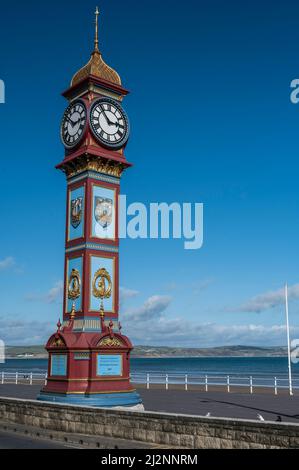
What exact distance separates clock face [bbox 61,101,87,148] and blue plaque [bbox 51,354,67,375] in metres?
9.32

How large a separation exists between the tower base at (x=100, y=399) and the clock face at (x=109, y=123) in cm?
1075

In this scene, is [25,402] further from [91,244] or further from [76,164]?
[76,164]

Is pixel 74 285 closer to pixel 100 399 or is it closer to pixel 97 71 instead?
pixel 100 399

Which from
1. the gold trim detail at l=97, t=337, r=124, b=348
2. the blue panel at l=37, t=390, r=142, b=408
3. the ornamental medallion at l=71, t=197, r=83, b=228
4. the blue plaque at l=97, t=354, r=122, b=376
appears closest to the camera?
the blue panel at l=37, t=390, r=142, b=408

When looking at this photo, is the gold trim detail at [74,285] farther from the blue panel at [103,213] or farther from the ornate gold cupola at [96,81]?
the ornate gold cupola at [96,81]

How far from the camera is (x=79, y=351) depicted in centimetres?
2233

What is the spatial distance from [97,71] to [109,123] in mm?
2391

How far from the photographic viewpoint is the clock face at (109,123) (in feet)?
80.9

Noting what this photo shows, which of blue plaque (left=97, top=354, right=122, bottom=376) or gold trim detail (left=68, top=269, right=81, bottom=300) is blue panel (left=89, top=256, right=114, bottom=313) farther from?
blue plaque (left=97, top=354, right=122, bottom=376)

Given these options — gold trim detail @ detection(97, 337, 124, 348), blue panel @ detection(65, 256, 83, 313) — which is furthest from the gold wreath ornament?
gold trim detail @ detection(97, 337, 124, 348)

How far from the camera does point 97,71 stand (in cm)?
2519

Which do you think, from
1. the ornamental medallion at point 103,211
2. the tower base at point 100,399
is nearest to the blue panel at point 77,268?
the ornamental medallion at point 103,211

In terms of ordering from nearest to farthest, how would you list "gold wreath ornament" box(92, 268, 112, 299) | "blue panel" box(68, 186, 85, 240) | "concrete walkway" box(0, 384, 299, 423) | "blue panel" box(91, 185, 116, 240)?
"concrete walkway" box(0, 384, 299, 423) → "gold wreath ornament" box(92, 268, 112, 299) → "blue panel" box(91, 185, 116, 240) → "blue panel" box(68, 186, 85, 240)

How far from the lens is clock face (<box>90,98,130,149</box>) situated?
2466cm
